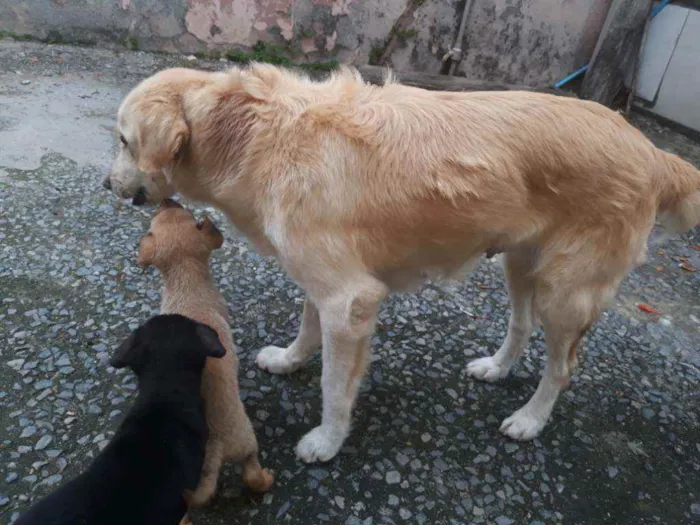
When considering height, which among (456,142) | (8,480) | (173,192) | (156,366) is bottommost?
(8,480)

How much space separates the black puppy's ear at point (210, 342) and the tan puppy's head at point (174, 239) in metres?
0.50

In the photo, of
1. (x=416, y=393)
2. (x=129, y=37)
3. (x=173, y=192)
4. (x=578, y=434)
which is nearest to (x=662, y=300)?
(x=578, y=434)

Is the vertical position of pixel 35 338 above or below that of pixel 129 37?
below

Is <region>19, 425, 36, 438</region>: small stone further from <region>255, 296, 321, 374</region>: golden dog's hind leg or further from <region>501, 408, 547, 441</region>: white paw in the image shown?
<region>501, 408, 547, 441</region>: white paw

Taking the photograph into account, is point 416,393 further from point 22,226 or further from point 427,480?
point 22,226

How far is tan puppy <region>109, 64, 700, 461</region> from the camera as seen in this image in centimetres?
245

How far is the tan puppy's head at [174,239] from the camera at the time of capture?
2744mm

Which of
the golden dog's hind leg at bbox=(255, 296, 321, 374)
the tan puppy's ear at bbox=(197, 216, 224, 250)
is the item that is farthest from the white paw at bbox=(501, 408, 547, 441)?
the tan puppy's ear at bbox=(197, 216, 224, 250)

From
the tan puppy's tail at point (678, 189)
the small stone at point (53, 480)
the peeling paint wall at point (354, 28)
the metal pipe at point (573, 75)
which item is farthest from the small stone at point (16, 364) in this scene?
the metal pipe at point (573, 75)

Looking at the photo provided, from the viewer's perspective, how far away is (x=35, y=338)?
3367 mm

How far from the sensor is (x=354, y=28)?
7.53 meters

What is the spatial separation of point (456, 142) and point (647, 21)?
6587 millimetres

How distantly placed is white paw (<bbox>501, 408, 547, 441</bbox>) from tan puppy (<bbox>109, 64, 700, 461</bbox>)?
2.69ft

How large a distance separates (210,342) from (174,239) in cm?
66
